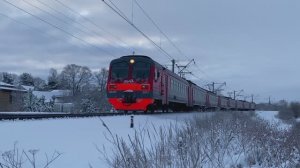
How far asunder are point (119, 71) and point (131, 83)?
120 centimetres

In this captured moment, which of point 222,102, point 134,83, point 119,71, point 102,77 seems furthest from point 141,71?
point 102,77

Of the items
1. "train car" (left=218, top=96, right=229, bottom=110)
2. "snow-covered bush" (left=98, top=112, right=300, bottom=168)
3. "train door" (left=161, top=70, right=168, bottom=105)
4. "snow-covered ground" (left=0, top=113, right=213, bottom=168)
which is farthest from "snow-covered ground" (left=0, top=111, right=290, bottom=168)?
"train car" (left=218, top=96, right=229, bottom=110)

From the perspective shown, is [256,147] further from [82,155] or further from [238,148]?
[82,155]

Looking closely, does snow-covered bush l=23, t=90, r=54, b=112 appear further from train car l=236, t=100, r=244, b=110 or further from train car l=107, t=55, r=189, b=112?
train car l=236, t=100, r=244, b=110

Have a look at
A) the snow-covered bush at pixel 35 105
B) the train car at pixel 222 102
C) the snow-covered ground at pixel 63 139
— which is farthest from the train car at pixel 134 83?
the train car at pixel 222 102

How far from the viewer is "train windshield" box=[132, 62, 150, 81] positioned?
84.8ft

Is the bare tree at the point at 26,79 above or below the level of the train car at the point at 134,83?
above

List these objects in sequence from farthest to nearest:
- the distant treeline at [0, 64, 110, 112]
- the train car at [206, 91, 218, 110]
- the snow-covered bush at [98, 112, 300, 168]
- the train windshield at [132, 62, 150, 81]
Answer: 1. the distant treeline at [0, 64, 110, 112]
2. the train car at [206, 91, 218, 110]
3. the train windshield at [132, 62, 150, 81]
4. the snow-covered bush at [98, 112, 300, 168]

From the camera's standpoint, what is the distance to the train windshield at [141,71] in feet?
84.8

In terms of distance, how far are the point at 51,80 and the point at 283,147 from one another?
10938cm

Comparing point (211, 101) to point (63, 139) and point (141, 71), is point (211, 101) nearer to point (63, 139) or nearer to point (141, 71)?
point (141, 71)

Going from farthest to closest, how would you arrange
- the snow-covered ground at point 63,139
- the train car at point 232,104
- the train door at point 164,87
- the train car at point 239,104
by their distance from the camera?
the train car at point 239,104 < the train car at point 232,104 < the train door at point 164,87 < the snow-covered ground at point 63,139

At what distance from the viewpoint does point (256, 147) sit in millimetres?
13047

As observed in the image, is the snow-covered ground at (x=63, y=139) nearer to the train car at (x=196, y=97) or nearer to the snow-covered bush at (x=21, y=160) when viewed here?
the snow-covered bush at (x=21, y=160)
